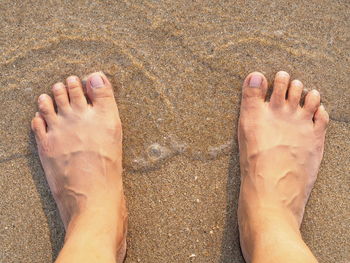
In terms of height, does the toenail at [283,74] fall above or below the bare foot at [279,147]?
above

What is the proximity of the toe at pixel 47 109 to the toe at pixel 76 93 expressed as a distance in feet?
0.33

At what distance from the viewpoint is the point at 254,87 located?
204 cm

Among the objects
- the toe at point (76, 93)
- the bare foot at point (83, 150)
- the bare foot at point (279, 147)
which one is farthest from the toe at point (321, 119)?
the toe at point (76, 93)

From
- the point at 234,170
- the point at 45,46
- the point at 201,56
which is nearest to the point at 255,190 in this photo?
the point at 234,170

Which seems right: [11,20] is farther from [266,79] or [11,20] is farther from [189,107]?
[266,79]

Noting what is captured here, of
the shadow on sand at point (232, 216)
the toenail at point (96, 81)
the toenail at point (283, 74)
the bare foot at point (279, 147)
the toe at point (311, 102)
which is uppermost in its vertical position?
the toenail at point (283, 74)

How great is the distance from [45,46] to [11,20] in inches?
8.2

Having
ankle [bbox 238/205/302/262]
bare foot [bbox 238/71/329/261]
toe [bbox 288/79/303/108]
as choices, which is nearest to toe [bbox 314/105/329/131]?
bare foot [bbox 238/71/329/261]

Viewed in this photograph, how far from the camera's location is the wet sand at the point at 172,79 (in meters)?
2.04

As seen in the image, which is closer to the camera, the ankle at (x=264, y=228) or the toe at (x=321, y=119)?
the ankle at (x=264, y=228)

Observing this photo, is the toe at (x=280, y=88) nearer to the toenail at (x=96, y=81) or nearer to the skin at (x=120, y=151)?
the skin at (x=120, y=151)

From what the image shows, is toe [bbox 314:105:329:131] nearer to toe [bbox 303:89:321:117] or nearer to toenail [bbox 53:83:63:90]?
toe [bbox 303:89:321:117]

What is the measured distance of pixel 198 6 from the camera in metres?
2.06

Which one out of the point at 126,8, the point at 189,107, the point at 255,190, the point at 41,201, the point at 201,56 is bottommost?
the point at 41,201
